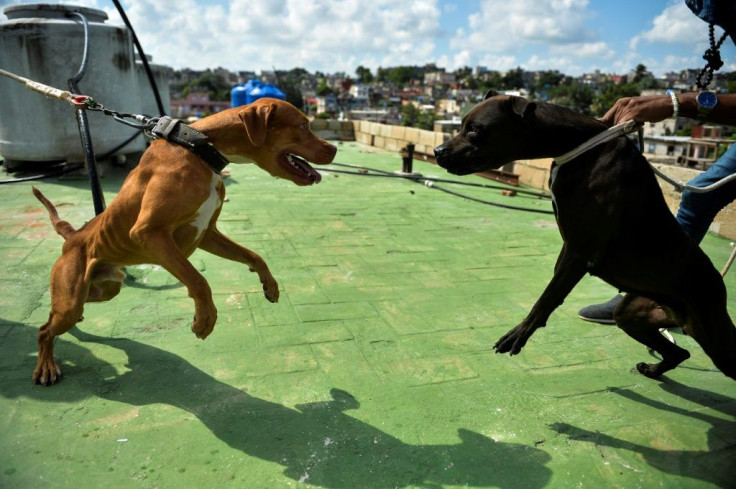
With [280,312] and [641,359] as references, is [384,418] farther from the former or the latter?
[641,359]

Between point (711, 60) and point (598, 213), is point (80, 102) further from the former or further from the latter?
point (711, 60)

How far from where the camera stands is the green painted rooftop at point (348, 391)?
233 centimetres

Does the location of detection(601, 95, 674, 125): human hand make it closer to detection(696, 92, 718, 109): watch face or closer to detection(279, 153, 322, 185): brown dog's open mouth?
detection(696, 92, 718, 109): watch face

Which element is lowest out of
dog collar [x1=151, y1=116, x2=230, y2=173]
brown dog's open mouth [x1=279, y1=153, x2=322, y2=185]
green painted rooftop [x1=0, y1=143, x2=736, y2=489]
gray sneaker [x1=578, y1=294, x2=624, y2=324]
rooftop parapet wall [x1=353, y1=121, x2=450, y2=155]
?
green painted rooftop [x1=0, y1=143, x2=736, y2=489]

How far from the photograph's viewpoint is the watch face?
2.47 meters

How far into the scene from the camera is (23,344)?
11.0ft

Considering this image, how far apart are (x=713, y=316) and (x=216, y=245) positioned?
2671 millimetres

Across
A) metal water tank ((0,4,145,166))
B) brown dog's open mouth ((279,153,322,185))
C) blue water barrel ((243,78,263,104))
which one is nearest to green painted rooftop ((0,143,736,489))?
brown dog's open mouth ((279,153,322,185))

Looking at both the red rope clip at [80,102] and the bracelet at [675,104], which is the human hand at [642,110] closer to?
the bracelet at [675,104]

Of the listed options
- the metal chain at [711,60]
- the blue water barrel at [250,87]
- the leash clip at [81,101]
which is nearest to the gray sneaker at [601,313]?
the metal chain at [711,60]

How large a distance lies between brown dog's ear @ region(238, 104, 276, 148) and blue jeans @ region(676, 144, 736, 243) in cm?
249

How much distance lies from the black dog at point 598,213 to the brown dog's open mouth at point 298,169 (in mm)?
677

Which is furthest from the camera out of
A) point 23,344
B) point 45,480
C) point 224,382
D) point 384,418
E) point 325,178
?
point 325,178

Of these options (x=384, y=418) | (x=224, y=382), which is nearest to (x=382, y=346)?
(x=384, y=418)
